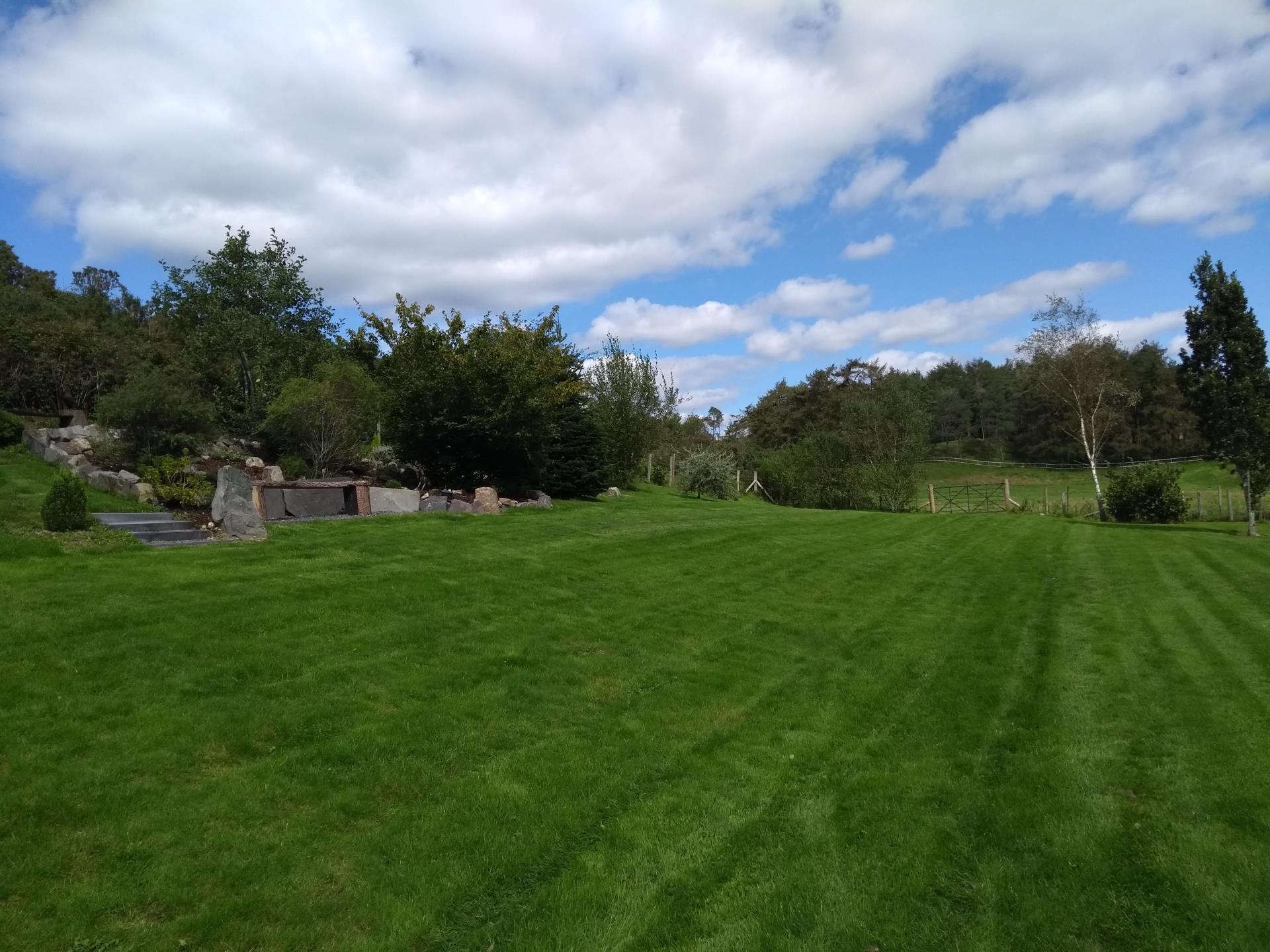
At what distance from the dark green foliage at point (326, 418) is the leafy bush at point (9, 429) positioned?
5313 mm

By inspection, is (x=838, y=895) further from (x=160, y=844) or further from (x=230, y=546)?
(x=230, y=546)

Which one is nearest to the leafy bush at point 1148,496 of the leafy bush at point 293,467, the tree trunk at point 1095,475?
the tree trunk at point 1095,475

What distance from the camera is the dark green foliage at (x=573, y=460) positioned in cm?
1975

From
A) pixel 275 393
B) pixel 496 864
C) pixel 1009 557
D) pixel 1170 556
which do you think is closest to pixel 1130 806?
pixel 496 864

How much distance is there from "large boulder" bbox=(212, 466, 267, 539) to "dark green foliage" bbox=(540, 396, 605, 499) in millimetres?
9168

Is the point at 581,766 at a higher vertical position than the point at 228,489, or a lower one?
lower

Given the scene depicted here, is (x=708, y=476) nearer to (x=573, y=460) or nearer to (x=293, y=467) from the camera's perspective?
(x=573, y=460)

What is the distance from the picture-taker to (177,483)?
39.0ft

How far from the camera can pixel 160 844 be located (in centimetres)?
360

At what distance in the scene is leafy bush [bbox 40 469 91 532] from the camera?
889cm

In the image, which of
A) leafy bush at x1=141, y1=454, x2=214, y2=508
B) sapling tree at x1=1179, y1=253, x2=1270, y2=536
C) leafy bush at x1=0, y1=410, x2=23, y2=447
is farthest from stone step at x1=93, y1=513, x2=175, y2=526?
sapling tree at x1=1179, y1=253, x2=1270, y2=536

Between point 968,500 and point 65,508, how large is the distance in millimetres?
33247

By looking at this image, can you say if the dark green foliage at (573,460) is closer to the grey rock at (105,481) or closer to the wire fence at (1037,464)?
the grey rock at (105,481)

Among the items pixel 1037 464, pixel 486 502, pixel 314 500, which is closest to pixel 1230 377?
pixel 486 502
